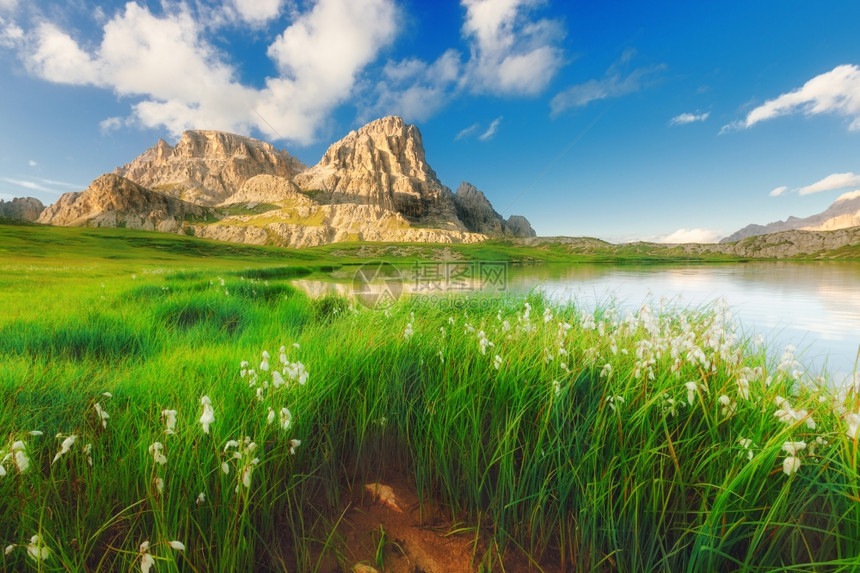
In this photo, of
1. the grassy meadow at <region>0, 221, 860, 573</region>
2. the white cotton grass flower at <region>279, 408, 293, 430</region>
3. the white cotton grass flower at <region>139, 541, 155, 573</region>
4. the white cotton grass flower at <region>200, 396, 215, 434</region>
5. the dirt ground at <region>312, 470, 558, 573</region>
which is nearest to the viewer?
the white cotton grass flower at <region>139, 541, 155, 573</region>

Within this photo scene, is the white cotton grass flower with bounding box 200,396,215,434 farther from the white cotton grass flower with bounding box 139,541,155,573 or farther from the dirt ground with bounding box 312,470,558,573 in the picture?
the dirt ground with bounding box 312,470,558,573

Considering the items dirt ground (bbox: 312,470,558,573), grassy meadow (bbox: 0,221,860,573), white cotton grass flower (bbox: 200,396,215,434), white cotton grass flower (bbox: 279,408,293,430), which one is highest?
white cotton grass flower (bbox: 200,396,215,434)

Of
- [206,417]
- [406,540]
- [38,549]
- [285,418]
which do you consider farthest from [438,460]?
[38,549]

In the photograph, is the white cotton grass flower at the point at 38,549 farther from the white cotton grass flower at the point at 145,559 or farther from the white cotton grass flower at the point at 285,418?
the white cotton grass flower at the point at 285,418

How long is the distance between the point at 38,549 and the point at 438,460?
237 centimetres

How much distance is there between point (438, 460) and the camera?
293cm

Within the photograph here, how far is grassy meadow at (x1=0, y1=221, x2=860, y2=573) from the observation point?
2.01 metres

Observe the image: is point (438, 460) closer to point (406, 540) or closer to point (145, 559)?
point (406, 540)

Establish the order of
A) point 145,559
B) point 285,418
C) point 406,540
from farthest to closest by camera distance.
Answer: point 406,540, point 285,418, point 145,559

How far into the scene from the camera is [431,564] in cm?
237

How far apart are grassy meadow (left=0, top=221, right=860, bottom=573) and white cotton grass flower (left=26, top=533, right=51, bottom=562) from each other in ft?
0.09

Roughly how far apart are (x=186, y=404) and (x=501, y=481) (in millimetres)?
2827

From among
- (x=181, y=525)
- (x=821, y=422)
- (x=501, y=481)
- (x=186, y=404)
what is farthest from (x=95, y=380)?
(x=821, y=422)

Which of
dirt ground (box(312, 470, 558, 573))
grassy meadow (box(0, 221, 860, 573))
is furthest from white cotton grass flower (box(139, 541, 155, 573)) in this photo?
dirt ground (box(312, 470, 558, 573))
